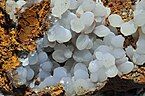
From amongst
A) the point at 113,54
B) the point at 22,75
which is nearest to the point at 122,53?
the point at 113,54

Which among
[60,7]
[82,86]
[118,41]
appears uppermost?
[60,7]

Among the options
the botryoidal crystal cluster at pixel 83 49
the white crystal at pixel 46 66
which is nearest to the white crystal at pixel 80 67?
the botryoidal crystal cluster at pixel 83 49

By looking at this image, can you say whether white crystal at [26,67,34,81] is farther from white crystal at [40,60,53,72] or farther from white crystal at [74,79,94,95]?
white crystal at [74,79,94,95]

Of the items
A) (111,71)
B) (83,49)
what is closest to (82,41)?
(83,49)

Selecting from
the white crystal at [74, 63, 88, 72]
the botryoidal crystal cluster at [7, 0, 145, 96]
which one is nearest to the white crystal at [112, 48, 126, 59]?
the botryoidal crystal cluster at [7, 0, 145, 96]

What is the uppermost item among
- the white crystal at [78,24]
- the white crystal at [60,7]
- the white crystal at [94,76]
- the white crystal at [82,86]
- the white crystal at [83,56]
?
the white crystal at [60,7]

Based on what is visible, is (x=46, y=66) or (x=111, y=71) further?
(x=46, y=66)

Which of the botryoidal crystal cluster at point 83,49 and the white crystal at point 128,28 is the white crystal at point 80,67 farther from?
the white crystal at point 128,28

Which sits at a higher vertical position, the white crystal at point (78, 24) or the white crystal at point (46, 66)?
the white crystal at point (78, 24)

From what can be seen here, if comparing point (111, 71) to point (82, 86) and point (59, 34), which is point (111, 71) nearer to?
point (82, 86)
